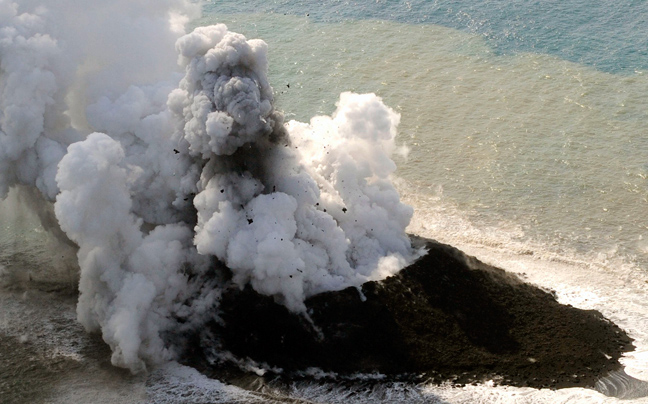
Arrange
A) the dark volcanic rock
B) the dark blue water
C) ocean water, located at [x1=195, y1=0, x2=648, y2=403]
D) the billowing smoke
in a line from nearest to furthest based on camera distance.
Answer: the dark volcanic rock → the billowing smoke → ocean water, located at [x1=195, y1=0, x2=648, y2=403] → the dark blue water

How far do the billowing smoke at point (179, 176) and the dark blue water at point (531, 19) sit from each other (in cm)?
1949

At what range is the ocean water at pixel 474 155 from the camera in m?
28.4

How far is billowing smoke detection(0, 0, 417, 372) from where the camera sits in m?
28.8

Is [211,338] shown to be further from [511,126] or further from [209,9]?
[209,9]

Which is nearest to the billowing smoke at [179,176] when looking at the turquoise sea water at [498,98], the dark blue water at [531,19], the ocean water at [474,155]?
the ocean water at [474,155]

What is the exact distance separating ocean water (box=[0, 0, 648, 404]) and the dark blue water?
142 mm

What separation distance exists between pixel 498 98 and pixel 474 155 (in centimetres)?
632

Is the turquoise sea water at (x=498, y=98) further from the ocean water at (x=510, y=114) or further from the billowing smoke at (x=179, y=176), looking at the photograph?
the billowing smoke at (x=179, y=176)

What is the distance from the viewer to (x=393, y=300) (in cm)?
2933

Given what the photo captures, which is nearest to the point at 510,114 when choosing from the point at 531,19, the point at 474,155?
the point at 474,155

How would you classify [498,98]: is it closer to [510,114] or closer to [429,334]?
[510,114]

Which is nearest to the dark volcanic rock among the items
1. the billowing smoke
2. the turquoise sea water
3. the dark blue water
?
the billowing smoke

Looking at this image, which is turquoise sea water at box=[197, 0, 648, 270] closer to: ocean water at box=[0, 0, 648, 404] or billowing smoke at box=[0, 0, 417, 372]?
ocean water at box=[0, 0, 648, 404]

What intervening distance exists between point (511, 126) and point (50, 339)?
25.1 m
